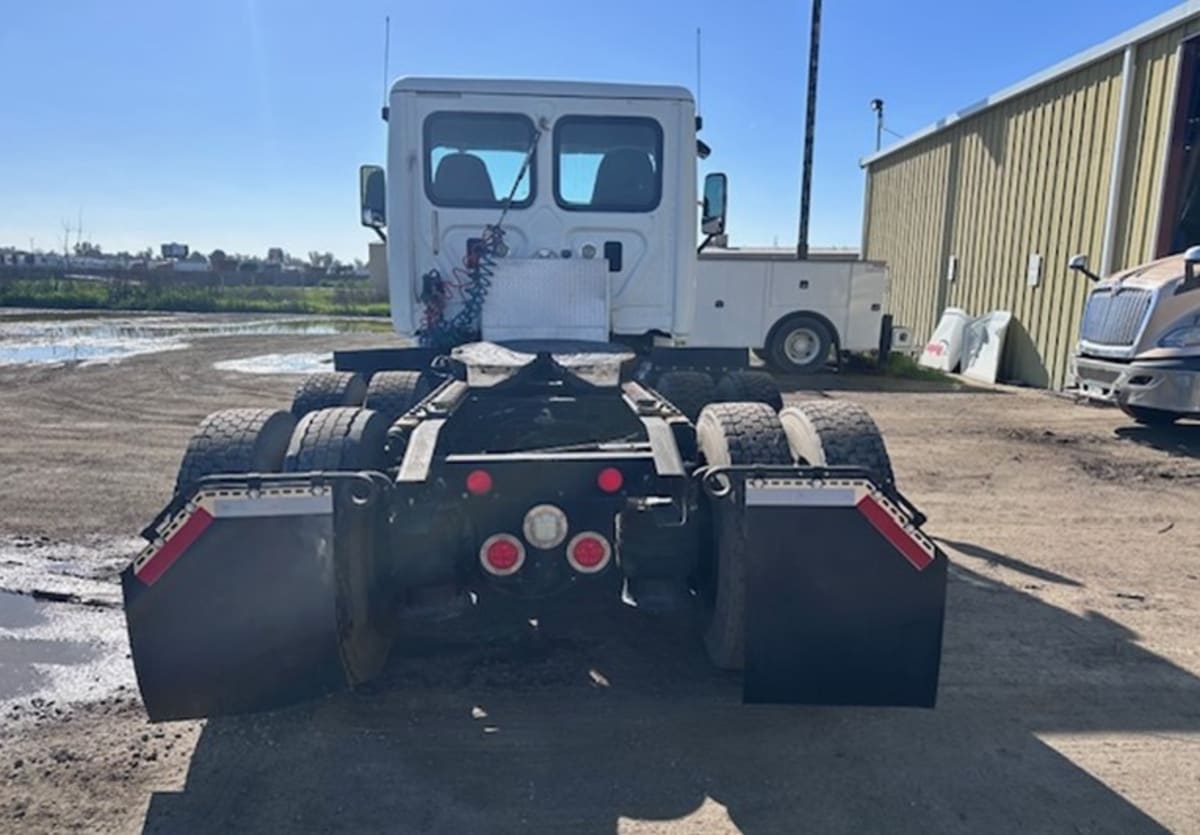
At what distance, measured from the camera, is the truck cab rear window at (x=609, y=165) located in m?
5.71

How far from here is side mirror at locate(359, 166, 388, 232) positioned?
5.77 meters

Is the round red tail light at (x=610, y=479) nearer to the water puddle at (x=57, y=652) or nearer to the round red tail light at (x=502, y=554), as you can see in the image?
the round red tail light at (x=502, y=554)

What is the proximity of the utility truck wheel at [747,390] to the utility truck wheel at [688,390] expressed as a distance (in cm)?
7

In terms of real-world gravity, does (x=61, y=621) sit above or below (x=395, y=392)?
below

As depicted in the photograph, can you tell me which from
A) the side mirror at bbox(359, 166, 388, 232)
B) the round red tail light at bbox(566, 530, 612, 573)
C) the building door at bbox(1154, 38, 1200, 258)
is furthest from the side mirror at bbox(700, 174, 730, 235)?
the building door at bbox(1154, 38, 1200, 258)

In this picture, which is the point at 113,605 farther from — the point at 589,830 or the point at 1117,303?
the point at 1117,303

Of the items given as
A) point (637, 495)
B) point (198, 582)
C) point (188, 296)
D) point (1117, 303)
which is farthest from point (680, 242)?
point (188, 296)

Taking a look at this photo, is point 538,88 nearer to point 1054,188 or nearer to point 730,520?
point 730,520

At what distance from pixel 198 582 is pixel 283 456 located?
3.27ft

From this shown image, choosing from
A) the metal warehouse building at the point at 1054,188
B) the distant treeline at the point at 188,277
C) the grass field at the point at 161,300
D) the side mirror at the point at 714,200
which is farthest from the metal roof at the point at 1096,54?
the distant treeline at the point at 188,277

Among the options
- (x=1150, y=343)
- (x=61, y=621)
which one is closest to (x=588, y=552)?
(x=61, y=621)

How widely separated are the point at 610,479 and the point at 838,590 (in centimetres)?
87

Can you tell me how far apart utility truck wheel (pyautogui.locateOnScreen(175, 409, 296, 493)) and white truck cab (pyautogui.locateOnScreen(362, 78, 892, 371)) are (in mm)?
2194

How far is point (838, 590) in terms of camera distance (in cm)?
284
